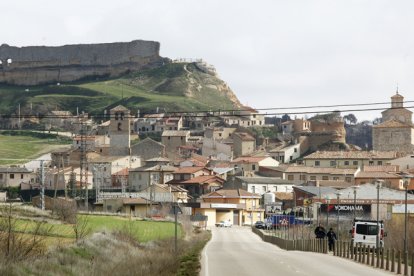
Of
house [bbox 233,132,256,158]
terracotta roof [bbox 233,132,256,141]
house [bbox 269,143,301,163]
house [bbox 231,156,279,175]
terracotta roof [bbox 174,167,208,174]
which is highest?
terracotta roof [bbox 233,132,256,141]

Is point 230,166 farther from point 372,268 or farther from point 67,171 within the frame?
point 372,268

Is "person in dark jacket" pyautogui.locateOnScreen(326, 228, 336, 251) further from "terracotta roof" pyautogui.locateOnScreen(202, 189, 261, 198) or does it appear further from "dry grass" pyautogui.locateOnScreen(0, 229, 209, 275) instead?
"terracotta roof" pyautogui.locateOnScreen(202, 189, 261, 198)

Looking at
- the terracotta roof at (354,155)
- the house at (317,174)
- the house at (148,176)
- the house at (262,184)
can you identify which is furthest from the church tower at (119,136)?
the house at (262,184)

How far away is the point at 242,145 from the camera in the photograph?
514 ft

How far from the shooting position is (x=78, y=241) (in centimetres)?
3875

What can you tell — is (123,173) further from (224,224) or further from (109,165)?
(224,224)

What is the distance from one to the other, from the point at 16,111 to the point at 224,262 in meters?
167

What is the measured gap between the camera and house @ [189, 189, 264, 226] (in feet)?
326

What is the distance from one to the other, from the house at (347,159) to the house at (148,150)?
2394 cm

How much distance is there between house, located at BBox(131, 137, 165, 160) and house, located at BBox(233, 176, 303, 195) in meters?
32.3

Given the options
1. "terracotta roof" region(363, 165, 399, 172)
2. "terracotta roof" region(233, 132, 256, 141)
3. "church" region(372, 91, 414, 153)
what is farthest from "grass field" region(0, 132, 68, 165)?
"terracotta roof" region(363, 165, 399, 172)

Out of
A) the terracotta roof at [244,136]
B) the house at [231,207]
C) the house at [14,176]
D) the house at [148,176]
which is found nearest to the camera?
the house at [231,207]

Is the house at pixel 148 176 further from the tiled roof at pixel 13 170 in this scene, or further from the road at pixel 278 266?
the road at pixel 278 266

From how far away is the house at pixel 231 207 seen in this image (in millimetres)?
99438
